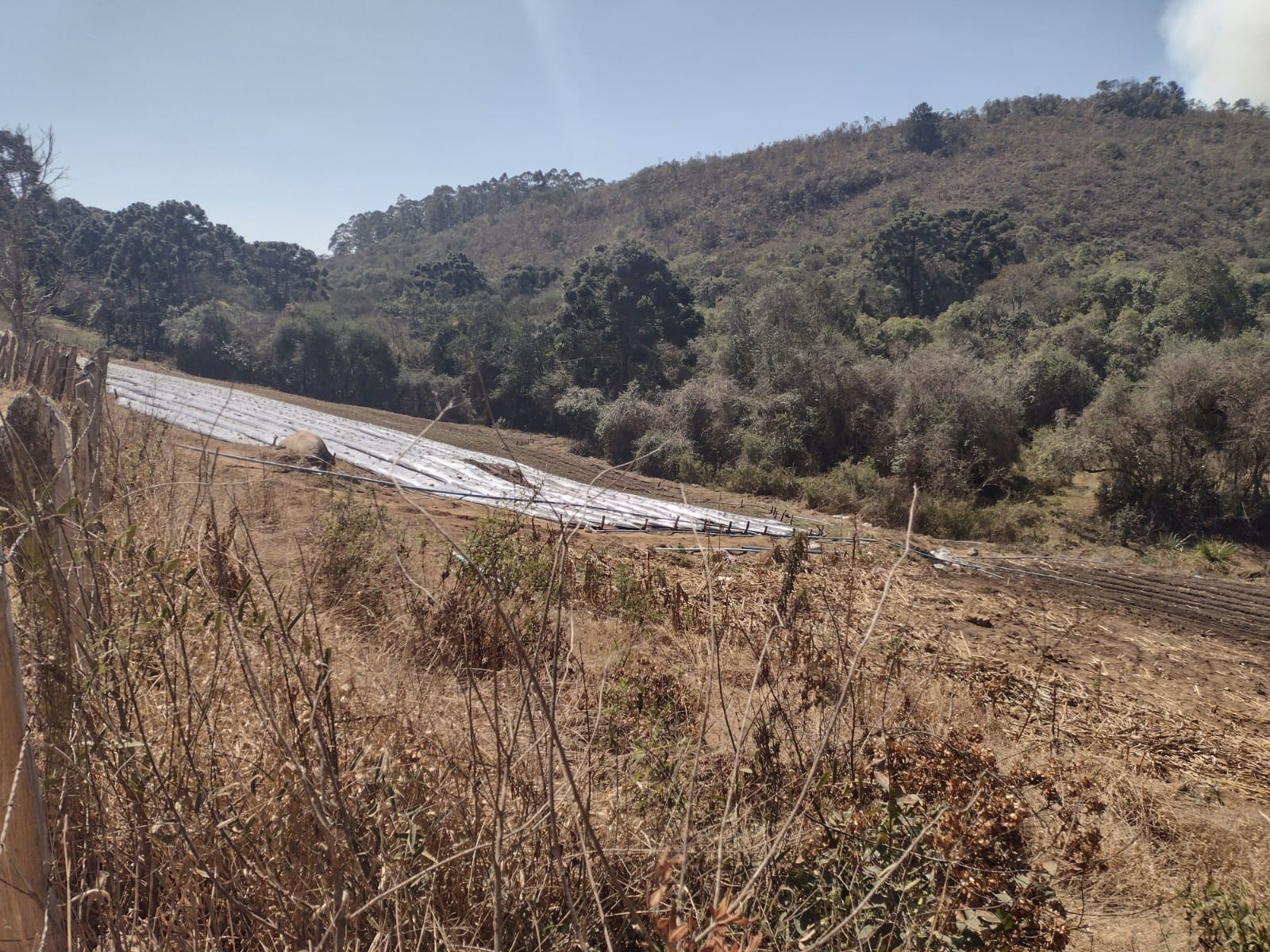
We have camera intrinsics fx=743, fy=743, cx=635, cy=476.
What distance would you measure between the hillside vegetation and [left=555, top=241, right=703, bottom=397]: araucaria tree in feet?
0.32

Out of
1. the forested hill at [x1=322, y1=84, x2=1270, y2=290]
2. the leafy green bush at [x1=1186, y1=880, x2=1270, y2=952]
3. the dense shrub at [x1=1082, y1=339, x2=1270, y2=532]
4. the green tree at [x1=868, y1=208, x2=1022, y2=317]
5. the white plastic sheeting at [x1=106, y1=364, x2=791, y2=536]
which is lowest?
the leafy green bush at [x1=1186, y1=880, x2=1270, y2=952]

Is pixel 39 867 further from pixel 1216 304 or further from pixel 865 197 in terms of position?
pixel 865 197

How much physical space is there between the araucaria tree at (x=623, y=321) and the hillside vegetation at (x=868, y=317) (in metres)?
0.10

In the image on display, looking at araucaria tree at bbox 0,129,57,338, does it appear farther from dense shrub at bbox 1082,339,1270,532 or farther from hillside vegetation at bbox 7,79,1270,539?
dense shrub at bbox 1082,339,1270,532

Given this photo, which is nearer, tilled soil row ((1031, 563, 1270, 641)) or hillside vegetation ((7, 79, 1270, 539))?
tilled soil row ((1031, 563, 1270, 641))

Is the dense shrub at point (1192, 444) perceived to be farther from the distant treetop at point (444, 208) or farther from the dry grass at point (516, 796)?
the distant treetop at point (444, 208)

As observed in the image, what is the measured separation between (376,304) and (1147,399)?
34.0 metres

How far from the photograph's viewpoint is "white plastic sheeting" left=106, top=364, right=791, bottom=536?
11.4 m

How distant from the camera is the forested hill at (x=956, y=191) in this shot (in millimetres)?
41531

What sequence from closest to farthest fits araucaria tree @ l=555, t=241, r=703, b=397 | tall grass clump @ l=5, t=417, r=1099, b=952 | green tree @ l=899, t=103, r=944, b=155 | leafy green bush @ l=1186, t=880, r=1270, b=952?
1. tall grass clump @ l=5, t=417, r=1099, b=952
2. leafy green bush @ l=1186, t=880, r=1270, b=952
3. araucaria tree @ l=555, t=241, r=703, b=397
4. green tree @ l=899, t=103, r=944, b=155

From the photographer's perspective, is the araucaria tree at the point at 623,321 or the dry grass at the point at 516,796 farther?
the araucaria tree at the point at 623,321

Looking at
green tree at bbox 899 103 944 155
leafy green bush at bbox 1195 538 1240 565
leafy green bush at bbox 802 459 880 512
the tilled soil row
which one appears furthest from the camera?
green tree at bbox 899 103 944 155

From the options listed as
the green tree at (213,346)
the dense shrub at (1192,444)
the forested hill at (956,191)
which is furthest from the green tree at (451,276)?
the dense shrub at (1192,444)

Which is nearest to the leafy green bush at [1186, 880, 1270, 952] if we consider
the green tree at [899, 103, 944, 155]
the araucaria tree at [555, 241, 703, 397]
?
the araucaria tree at [555, 241, 703, 397]
